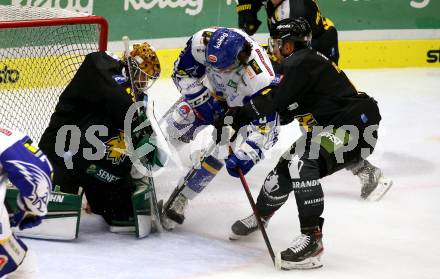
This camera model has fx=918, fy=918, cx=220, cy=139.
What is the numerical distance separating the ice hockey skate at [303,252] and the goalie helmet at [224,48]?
817 mm

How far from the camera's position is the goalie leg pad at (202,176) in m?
4.41

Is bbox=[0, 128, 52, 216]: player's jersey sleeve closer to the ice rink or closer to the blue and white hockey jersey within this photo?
the ice rink

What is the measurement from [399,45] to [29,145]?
5601 millimetres

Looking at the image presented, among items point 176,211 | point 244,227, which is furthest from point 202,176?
point 244,227

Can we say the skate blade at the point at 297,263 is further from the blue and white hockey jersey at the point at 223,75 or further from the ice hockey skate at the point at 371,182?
the ice hockey skate at the point at 371,182

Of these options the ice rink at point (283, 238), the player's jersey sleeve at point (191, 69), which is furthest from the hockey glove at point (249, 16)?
the player's jersey sleeve at point (191, 69)

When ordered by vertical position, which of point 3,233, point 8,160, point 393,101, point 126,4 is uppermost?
point 8,160

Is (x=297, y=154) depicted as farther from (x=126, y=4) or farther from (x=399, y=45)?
(x=399, y=45)

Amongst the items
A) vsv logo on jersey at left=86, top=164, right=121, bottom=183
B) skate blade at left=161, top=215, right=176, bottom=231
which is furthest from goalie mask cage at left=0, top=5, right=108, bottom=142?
skate blade at left=161, top=215, right=176, bottom=231

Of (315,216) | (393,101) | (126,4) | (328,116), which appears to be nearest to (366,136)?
(328,116)

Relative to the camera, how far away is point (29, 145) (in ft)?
8.46

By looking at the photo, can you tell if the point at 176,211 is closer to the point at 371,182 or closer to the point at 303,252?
the point at 303,252

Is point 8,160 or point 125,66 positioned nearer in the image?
point 8,160

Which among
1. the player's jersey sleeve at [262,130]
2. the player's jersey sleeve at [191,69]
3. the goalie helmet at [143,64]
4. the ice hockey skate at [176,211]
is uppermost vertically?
the goalie helmet at [143,64]
